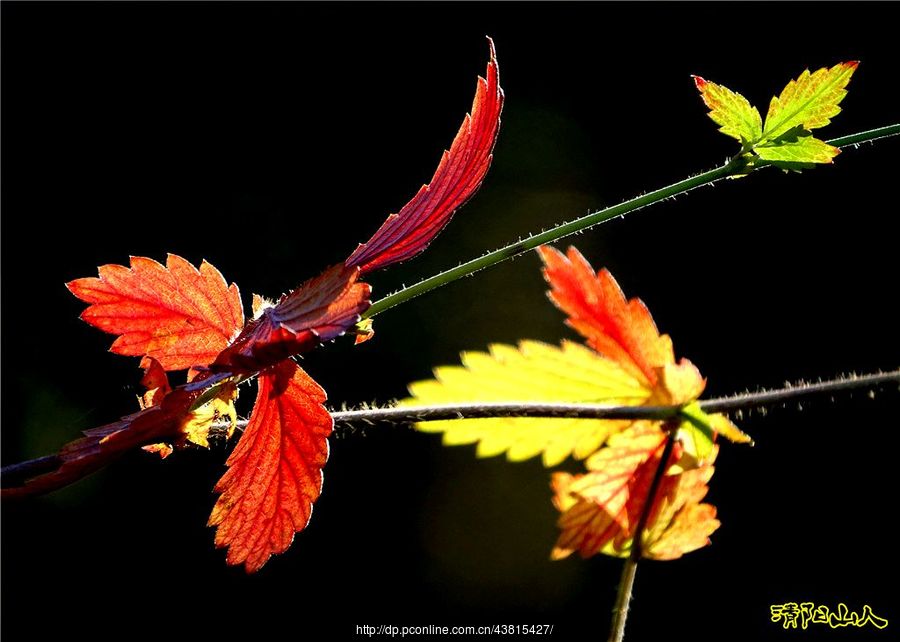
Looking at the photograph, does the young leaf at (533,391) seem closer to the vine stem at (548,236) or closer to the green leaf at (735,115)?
the vine stem at (548,236)

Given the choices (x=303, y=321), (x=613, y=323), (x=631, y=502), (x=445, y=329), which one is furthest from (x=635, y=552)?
(x=445, y=329)

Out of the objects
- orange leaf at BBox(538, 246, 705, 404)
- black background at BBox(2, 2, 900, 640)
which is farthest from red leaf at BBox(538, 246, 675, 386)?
black background at BBox(2, 2, 900, 640)

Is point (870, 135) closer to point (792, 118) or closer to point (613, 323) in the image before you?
point (792, 118)

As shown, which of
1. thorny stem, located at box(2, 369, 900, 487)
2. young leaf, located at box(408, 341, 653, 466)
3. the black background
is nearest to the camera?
thorny stem, located at box(2, 369, 900, 487)

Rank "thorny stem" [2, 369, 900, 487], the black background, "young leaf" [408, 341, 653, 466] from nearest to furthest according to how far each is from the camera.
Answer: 1. "thorny stem" [2, 369, 900, 487]
2. "young leaf" [408, 341, 653, 466]
3. the black background

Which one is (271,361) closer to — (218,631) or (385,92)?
(218,631)

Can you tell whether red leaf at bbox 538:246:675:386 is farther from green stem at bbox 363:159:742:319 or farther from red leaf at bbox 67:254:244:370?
red leaf at bbox 67:254:244:370

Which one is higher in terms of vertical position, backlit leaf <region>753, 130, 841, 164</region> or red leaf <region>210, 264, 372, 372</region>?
backlit leaf <region>753, 130, 841, 164</region>
